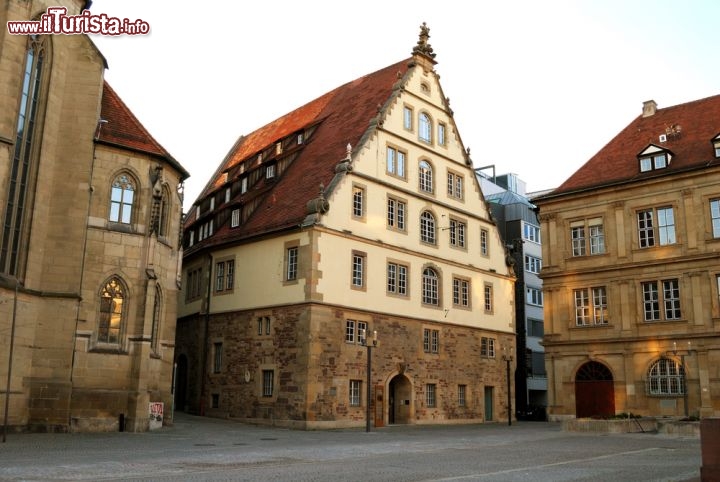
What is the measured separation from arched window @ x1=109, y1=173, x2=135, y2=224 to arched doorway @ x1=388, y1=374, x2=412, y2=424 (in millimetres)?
14951

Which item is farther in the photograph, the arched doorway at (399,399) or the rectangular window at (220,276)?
the rectangular window at (220,276)

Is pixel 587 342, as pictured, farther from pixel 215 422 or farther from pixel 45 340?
pixel 45 340

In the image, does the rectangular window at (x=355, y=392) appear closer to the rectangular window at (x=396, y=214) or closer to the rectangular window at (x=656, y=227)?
the rectangular window at (x=396, y=214)

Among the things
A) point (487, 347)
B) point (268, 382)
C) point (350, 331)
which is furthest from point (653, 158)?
point (268, 382)

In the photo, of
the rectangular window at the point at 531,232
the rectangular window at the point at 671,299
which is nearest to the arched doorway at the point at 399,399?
the rectangular window at the point at 671,299

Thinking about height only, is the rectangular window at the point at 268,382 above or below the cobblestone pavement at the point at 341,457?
above

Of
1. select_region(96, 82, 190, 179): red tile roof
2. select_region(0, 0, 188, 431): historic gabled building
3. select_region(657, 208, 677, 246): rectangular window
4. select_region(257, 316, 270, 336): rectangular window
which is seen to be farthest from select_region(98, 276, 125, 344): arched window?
select_region(657, 208, 677, 246): rectangular window

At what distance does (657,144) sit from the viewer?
4031 centimetres

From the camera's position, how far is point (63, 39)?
27438 millimetres

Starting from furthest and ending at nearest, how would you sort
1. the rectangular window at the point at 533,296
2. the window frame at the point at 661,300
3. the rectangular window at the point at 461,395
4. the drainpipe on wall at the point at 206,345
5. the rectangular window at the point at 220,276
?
1. the rectangular window at the point at 533,296
2. the rectangular window at the point at 461,395
3. the rectangular window at the point at 220,276
4. the window frame at the point at 661,300
5. the drainpipe on wall at the point at 206,345

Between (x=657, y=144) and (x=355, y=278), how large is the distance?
61.1 feet

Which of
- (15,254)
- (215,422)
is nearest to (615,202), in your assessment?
(215,422)

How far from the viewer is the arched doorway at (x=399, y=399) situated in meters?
36.0

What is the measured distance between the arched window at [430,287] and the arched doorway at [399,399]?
4271 millimetres
